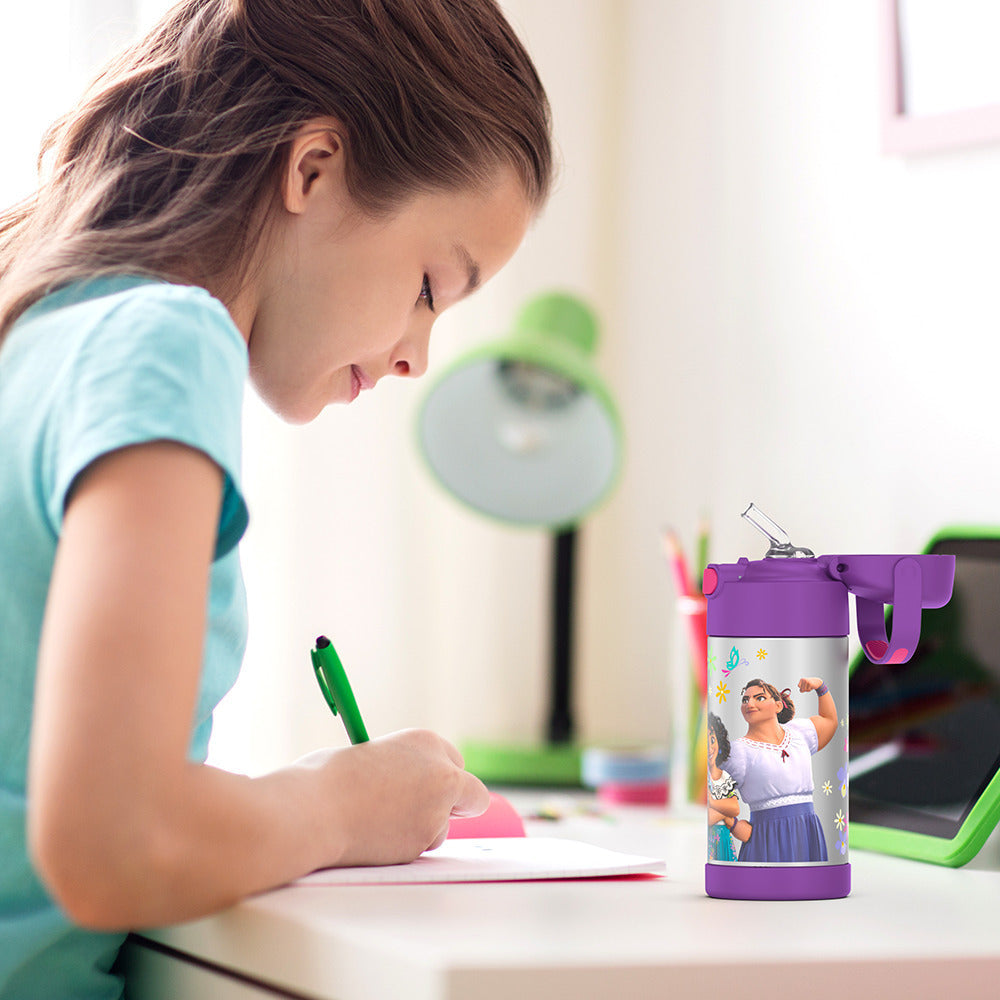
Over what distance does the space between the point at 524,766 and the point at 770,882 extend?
714mm

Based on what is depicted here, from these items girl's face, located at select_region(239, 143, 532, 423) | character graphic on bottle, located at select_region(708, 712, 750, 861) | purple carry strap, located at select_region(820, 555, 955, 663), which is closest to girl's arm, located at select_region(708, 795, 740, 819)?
character graphic on bottle, located at select_region(708, 712, 750, 861)

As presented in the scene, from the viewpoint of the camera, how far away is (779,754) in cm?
59

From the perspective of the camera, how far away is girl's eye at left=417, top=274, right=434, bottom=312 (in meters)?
0.78

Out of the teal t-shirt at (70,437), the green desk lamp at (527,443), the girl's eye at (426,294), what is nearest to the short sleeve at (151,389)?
the teal t-shirt at (70,437)

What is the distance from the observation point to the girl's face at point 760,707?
598mm

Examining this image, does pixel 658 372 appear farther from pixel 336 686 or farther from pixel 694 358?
pixel 336 686

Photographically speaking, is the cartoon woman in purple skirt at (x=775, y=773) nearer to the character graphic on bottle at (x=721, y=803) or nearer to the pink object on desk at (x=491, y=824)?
the character graphic on bottle at (x=721, y=803)

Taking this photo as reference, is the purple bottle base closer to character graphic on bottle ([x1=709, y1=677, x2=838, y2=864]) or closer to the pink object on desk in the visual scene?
character graphic on bottle ([x1=709, y1=677, x2=838, y2=864])

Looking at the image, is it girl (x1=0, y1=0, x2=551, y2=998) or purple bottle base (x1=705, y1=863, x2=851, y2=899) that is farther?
purple bottle base (x1=705, y1=863, x2=851, y2=899)

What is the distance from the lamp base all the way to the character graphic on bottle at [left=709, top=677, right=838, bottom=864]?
0.70 metres

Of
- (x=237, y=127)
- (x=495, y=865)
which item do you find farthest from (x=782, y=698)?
(x=237, y=127)

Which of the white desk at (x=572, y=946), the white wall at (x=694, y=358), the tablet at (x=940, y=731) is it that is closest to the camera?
the white desk at (x=572, y=946)

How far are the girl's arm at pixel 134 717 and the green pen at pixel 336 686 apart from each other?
0.62 ft

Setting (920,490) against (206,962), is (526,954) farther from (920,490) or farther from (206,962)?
(920,490)
